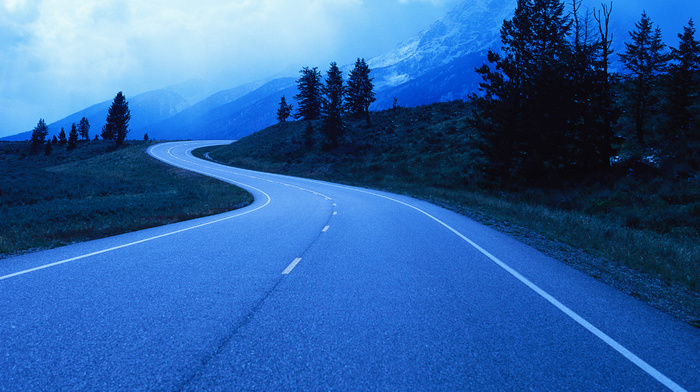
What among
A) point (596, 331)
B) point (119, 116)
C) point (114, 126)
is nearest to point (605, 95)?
point (596, 331)

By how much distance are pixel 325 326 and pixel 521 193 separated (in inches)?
903

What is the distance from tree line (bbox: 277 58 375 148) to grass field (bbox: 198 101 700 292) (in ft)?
8.49

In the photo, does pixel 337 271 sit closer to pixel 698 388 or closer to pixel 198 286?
pixel 198 286

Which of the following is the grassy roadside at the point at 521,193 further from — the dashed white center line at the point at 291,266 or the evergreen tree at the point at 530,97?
the dashed white center line at the point at 291,266

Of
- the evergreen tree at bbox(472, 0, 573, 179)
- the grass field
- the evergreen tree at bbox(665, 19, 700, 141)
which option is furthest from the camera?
the evergreen tree at bbox(665, 19, 700, 141)

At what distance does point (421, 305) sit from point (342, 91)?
202ft

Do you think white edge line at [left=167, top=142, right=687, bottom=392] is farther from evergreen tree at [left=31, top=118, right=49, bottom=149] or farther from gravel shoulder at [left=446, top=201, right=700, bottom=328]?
evergreen tree at [left=31, top=118, right=49, bottom=149]

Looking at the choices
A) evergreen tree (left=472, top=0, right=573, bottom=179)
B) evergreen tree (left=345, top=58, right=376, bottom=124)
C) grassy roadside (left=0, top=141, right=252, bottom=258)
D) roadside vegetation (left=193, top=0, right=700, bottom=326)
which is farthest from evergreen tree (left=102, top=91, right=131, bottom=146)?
evergreen tree (left=472, top=0, right=573, bottom=179)

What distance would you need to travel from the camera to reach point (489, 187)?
27.1 meters

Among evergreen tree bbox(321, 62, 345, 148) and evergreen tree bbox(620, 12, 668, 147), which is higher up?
evergreen tree bbox(620, 12, 668, 147)

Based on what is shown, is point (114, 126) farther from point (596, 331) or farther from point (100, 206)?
point (596, 331)

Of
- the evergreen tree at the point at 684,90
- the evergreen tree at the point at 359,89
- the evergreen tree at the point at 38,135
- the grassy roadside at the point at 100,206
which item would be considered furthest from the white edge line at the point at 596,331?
the evergreen tree at the point at 38,135

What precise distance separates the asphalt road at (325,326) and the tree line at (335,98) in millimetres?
45269

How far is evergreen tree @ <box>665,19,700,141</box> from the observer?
25.2 meters
